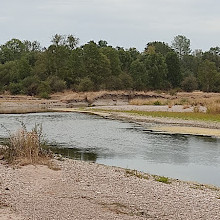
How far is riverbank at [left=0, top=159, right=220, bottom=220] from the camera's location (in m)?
10.2

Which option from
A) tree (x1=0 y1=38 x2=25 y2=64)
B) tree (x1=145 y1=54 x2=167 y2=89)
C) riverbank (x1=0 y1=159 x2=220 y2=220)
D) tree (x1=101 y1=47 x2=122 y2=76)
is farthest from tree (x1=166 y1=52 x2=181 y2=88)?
riverbank (x1=0 y1=159 x2=220 y2=220)

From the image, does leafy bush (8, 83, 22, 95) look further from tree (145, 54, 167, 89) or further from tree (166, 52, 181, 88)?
tree (166, 52, 181, 88)

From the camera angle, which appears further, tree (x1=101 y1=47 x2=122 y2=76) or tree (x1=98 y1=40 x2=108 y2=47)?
tree (x1=98 y1=40 x2=108 y2=47)

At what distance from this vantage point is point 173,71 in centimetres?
10906

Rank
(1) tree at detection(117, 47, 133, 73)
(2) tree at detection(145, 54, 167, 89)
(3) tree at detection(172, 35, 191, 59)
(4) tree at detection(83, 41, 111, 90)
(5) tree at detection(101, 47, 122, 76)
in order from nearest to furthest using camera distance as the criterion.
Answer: (4) tree at detection(83, 41, 111, 90)
(5) tree at detection(101, 47, 122, 76)
(2) tree at detection(145, 54, 167, 89)
(1) tree at detection(117, 47, 133, 73)
(3) tree at detection(172, 35, 191, 59)

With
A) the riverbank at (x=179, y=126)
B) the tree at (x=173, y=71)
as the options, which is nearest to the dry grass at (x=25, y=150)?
the riverbank at (x=179, y=126)

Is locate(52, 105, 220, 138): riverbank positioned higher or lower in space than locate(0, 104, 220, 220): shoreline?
lower

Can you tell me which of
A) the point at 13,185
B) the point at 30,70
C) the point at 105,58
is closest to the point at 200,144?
the point at 13,185

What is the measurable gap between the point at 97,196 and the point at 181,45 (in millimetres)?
152597

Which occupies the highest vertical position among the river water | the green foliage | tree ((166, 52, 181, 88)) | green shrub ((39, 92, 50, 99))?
tree ((166, 52, 181, 88))

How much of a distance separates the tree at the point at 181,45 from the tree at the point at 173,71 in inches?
1989

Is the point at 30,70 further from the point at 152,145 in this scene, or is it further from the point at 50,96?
the point at 152,145

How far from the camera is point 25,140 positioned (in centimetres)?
1661

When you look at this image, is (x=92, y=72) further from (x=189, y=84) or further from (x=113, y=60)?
(x=189, y=84)
